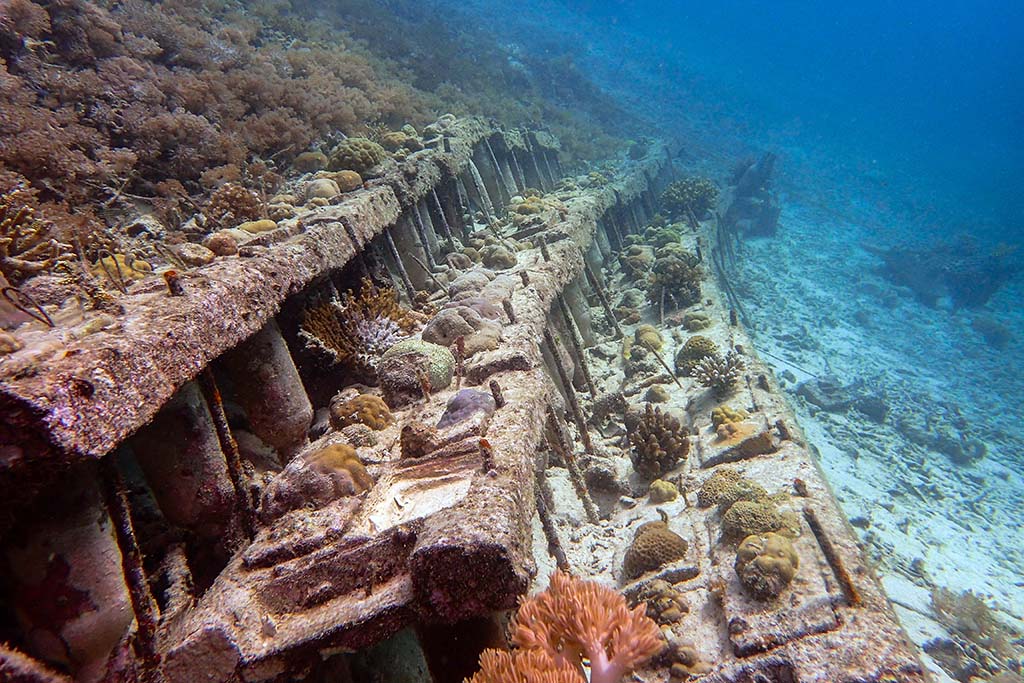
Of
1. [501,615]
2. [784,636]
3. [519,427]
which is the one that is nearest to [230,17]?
[519,427]

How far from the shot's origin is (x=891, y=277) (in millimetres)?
28500

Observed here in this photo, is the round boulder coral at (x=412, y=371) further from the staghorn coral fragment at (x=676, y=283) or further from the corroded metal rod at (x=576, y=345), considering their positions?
the staghorn coral fragment at (x=676, y=283)

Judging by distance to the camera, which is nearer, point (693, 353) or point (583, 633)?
point (583, 633)

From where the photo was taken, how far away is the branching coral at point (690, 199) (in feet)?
71.5

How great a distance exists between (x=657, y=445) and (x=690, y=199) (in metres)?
17.3

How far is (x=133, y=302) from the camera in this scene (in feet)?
12.0

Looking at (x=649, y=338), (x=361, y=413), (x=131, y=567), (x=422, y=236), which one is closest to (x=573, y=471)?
(x=361, y=413)

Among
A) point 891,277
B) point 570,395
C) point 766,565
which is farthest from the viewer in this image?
point 891,277

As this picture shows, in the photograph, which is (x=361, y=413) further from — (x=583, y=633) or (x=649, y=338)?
(x=649, y=338)

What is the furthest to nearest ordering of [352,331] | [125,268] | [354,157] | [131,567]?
[354,157]
[352,331]
[125,268]
[131,567]

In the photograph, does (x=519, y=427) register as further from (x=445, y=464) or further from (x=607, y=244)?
(x=607, y=244)

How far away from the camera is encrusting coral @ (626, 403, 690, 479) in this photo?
7270mm

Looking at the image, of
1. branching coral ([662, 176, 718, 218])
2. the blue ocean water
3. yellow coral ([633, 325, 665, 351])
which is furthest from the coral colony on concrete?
branching coral ([662, 176, 718, 218])

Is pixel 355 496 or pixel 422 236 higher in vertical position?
pixel 422 236
